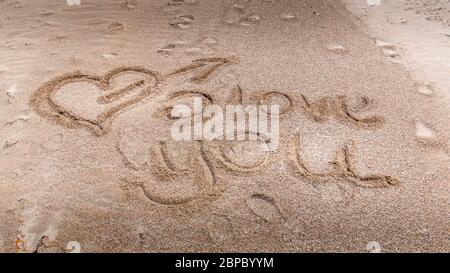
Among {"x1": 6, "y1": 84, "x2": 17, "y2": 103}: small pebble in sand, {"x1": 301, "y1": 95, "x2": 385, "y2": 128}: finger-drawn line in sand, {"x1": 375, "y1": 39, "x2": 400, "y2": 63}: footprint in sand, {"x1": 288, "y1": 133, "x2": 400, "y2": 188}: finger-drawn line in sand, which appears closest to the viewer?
{"x1": 288, "y1": 133, "x2": 400, "y2": 188}: finger-drawn line in sand

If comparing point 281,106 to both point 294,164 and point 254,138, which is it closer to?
point 254,138

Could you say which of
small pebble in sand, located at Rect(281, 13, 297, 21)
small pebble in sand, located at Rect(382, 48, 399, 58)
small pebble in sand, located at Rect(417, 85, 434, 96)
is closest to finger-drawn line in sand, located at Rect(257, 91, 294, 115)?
small pebble in sand, located at Rect(417, 85, 434, 96)

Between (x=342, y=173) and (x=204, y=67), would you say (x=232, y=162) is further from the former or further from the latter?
(x=204, y=67)

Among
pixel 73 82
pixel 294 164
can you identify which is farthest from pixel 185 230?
pixel 73 82

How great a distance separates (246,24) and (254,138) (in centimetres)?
157

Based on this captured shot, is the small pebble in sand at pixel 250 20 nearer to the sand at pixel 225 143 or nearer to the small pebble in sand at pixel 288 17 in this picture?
the sand at pixel 225 143

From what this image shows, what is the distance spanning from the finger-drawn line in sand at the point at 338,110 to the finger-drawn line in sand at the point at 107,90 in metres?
0.81

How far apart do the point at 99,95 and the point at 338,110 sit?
170cm

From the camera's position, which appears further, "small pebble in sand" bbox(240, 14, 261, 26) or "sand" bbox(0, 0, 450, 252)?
"small pebble in sand" bbox(240, 14, 261, 26)

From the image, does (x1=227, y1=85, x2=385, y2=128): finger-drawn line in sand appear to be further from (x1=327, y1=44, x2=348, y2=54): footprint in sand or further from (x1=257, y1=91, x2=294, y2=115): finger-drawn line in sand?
(x1=327, y1=44, x2=348, y2=54): footprint in sand

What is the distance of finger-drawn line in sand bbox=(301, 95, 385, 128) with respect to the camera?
2383 millimetres

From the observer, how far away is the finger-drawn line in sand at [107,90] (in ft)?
7.89

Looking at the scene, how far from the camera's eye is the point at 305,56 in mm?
2971

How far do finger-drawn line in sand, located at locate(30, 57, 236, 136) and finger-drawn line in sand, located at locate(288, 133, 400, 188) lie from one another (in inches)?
40.6
